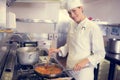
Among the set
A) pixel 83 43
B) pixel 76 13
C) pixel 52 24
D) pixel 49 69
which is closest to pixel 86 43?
pixel 83 43

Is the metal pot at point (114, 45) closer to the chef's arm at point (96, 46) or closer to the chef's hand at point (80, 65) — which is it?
the chef's arm at point (96, 46)

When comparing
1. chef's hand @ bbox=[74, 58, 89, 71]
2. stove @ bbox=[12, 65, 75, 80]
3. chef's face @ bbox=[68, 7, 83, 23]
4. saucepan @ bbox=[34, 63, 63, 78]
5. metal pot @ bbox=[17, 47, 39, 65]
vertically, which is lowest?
stove @ bbox=[12, 65, 75, 80]

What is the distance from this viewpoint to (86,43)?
178 centimetres

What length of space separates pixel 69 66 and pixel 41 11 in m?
1.59

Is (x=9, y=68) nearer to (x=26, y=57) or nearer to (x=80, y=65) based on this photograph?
(x=26, y=57)

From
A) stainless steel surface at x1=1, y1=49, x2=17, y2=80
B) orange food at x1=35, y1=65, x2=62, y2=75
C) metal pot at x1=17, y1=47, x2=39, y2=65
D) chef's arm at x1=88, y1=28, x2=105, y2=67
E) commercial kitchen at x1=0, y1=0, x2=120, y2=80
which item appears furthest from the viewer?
commercial kitchen at x1=0, y1=0, x2=120, y2=80

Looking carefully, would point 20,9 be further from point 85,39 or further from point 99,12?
point 85,39

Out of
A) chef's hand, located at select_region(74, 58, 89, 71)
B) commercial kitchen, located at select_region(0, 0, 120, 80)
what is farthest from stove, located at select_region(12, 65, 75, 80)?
commercial kitchen, located at select_region(0, 0, 120, 80)

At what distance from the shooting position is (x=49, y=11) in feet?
10.7

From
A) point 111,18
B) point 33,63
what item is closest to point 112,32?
point 111,18

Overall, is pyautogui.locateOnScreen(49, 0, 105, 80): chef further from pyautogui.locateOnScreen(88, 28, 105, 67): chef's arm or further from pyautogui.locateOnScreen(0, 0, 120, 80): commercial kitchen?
pyautogui.locateOnScreen(0, 0, 120, 80): commercial kitchen

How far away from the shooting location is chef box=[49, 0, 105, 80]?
1683mm

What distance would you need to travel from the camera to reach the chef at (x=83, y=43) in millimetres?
1683

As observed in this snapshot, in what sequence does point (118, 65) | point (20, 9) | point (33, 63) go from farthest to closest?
point (20, 9) → point (118, 65) → point (33, 63)
